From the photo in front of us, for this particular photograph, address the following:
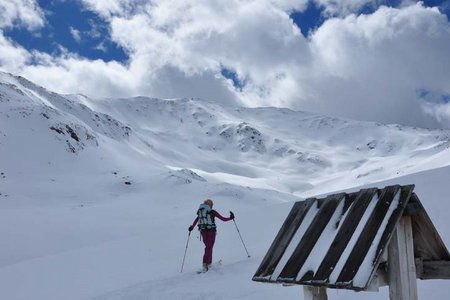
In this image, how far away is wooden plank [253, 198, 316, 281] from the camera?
5.13 m

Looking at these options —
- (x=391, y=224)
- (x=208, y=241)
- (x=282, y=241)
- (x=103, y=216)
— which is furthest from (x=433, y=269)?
(x=103, y=216)

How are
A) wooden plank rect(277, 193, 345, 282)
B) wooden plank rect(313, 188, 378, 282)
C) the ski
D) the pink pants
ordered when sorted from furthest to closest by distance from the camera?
the pink pants < the ski < wooden plank rect(277, 193, 345, 282) < wooden plank rect(313, 188, 378, 282)


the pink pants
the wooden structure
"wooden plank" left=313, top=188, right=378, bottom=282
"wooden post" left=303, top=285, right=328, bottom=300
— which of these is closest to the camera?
the wooden structure

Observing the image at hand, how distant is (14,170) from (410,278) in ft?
133

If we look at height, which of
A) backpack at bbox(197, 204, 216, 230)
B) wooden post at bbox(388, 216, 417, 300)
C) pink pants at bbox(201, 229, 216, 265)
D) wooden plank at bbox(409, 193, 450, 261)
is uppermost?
backpack at bbox(197, 204, 216, 230)

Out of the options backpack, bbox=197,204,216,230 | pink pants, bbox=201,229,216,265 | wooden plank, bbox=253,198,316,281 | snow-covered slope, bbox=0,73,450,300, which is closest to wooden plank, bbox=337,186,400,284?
wooden plank, bbox=253,198,316,281

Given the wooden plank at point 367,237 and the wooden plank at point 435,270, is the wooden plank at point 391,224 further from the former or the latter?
the wooden plank at point 435,270

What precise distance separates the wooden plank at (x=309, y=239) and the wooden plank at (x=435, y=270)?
3.93ft

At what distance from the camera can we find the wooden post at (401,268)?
14.4ft

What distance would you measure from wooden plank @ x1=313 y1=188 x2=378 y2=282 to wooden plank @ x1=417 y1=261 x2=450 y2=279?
3.75 feet

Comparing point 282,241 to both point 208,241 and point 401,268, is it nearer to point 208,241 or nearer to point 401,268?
point 401,268

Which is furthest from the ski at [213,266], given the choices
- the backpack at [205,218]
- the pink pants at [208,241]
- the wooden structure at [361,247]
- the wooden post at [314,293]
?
the wooden post at [314,293]

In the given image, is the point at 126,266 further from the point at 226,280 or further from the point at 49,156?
the point at 49,156

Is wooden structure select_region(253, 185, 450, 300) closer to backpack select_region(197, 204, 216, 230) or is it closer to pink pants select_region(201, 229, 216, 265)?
pink pants select_region(201, 229, 216, 265)
